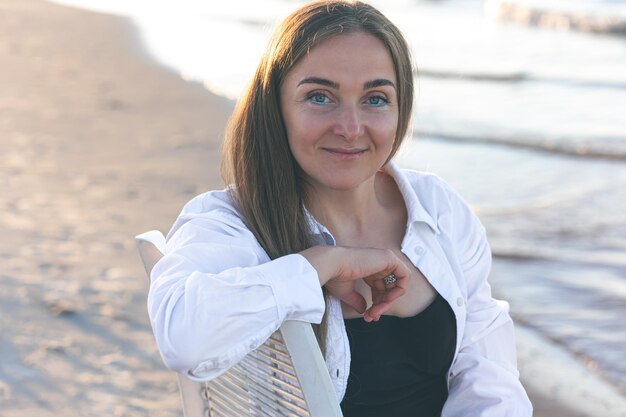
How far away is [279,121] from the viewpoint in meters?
2.32

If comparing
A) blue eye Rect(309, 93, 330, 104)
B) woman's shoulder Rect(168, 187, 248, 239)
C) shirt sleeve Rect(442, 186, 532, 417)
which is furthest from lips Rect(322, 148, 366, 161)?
shirt sleeve Rect(442, 186, 532, 417)

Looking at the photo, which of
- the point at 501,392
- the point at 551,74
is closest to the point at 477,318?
the point at 501,392

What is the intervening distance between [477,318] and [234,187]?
2.08 feet

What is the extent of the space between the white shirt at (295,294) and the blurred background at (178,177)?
53 centimetres

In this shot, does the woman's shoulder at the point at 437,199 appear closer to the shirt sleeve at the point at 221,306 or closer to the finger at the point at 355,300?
the finger at the point at 355,300

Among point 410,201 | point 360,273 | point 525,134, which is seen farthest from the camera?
point 525,134

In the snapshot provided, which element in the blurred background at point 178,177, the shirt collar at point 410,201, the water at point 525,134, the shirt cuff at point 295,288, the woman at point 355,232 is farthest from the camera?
the water at point 525,134

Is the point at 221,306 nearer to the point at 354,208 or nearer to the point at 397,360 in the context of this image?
the point at 397,360

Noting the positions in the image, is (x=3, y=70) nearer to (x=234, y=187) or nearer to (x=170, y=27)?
(x=170, y=27)

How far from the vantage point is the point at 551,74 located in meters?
12.6

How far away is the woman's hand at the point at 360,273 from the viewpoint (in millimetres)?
2057

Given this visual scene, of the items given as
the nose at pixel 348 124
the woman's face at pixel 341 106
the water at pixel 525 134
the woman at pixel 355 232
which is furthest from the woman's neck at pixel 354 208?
the water at pixel 525 134

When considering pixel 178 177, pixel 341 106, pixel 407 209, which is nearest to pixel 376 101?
pixel 341 106

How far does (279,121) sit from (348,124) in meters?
0.17
